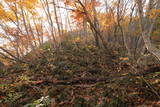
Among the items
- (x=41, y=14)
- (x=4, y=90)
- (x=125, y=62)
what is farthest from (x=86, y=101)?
(x=41, y=14)

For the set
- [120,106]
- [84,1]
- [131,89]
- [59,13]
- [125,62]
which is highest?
[59,13]

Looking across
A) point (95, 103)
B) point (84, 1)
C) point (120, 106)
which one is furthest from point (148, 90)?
point (84, 1)

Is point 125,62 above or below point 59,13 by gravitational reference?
below

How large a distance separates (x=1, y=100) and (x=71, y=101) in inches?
85.5

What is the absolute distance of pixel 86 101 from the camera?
2510 mm

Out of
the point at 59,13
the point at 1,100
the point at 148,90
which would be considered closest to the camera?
the point at 148,90

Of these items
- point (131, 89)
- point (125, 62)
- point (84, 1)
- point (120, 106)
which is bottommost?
point (120, 106)

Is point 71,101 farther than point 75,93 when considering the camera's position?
No

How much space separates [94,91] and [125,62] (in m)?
3.59

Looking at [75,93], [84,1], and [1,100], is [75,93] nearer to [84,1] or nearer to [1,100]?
[1,100]

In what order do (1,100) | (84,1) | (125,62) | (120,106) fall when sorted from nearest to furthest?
(120,106) → (1,100) → (125,62) → (84,1)

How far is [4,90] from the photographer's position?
126 inches

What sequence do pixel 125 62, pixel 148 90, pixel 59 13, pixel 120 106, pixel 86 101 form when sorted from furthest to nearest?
pixel 59 13, pixel 125 62, pixel 86 101, pixel 148 90, pixel 120 106

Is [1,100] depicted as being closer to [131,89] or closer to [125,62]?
[131,89]
